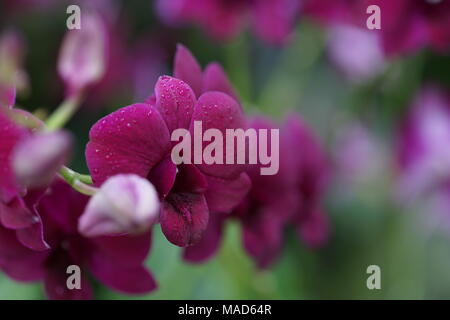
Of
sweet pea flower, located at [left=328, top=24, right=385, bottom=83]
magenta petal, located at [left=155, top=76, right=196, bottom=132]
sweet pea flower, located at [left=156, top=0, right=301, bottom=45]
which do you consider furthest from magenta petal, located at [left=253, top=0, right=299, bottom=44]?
magenta petal, located at [left=155, top=76, right=196, bottom=132]

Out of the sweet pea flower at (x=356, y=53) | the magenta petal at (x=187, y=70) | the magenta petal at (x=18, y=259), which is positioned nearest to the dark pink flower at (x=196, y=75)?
the magenta petal at (x=187, y=70)

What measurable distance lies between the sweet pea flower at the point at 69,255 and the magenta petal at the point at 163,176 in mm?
45

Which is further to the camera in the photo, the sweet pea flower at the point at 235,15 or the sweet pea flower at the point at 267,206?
the sweet pea flower at the point at 235,15

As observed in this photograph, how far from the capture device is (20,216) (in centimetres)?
29

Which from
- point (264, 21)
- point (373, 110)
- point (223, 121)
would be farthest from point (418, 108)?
point (223, 121)

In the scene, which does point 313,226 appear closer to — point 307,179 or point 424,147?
point 307,179

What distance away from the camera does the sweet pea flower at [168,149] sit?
0.29m

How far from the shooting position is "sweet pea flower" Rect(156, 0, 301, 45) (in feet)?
1.66

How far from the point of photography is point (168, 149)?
0.31 m

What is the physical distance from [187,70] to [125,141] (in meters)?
0.05

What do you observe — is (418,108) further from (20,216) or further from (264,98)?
(20,216)

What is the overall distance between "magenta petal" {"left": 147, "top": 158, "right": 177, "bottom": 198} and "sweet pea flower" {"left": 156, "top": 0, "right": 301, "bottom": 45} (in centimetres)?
23

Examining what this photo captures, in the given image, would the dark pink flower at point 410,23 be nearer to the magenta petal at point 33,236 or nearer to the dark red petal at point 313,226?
the dark red petal at point 313,226

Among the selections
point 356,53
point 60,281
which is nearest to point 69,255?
point 60,281
